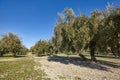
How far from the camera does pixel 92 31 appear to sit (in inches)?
1291

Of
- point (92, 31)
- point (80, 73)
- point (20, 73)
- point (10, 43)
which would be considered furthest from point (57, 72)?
point (10, 43)

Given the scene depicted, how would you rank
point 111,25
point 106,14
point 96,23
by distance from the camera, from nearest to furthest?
point 111,25 < point 106,14 < point 96,23

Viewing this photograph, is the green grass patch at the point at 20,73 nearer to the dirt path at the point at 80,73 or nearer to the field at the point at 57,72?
the field at the point at 57,72

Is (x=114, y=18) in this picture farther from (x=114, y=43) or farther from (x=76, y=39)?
(x=76, y=39)

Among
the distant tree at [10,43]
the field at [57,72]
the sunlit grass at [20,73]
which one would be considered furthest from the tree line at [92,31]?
the distant tree at [10,43]

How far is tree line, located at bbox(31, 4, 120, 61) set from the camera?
26.7m

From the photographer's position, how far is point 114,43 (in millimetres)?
27328

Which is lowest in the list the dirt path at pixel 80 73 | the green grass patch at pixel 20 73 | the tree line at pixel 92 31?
the dirt path at pixel 80 73

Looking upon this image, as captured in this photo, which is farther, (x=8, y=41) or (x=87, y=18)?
(x=8, y=41)

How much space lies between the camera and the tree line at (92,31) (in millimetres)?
26672

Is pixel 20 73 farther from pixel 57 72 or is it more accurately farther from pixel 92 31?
pixel 92 31

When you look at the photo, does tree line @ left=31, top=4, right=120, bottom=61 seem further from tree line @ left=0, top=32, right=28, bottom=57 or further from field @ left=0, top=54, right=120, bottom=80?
tree line @ left=0, top=32, right=28, bottom=57

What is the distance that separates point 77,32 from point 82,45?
3053 mm

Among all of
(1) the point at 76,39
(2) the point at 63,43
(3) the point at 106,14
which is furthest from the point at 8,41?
(3) the point at 106,14
